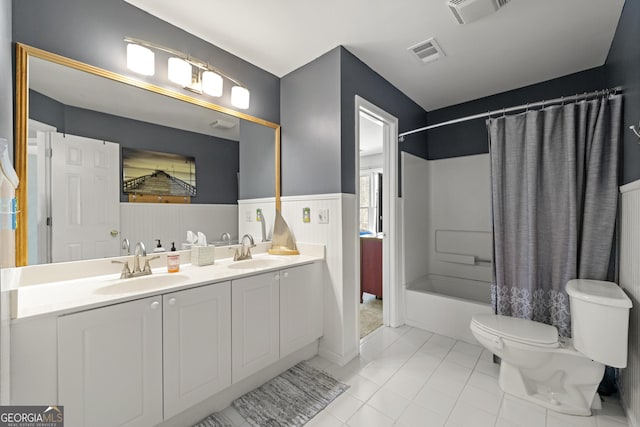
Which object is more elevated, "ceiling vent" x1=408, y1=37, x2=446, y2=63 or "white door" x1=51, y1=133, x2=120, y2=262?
"ceiling vent" x1=408, y1=37, x2=446, y2=63

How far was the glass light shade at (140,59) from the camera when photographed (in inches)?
61.1

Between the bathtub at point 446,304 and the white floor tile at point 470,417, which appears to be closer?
the white floor tile at point 470,417

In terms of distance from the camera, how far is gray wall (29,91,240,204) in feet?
4.51

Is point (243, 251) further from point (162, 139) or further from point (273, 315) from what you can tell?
point (162, 139)

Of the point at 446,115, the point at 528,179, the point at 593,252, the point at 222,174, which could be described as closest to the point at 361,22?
the point at 222,174

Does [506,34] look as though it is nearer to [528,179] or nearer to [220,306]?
[528,179]

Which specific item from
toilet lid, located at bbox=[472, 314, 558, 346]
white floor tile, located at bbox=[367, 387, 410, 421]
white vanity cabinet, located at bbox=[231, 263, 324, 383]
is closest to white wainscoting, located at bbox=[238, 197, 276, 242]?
white vanity cabinet, located at bbox=[231, 263, 324, 383]

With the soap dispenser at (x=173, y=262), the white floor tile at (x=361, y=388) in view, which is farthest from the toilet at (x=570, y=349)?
the soap dispenser at (x=173, y=262)

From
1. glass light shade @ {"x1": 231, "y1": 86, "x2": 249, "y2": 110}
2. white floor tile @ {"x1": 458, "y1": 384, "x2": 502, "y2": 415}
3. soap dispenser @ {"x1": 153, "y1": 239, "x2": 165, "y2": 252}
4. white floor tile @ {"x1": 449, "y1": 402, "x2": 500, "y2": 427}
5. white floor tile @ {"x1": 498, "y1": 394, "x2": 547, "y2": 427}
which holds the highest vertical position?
glass light shade @ {"x1": 231, "y1": 86, "x2": 249, "y2": 110}

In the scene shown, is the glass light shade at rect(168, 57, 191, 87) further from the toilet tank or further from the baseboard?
the toilet tank

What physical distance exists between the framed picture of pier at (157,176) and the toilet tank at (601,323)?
8.27ft

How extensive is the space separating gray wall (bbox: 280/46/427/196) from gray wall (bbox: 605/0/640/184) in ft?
5.04

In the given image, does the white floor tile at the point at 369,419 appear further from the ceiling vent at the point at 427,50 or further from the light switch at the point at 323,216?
the ceiling vent at the point at 427,50

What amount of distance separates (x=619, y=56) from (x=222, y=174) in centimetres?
290
